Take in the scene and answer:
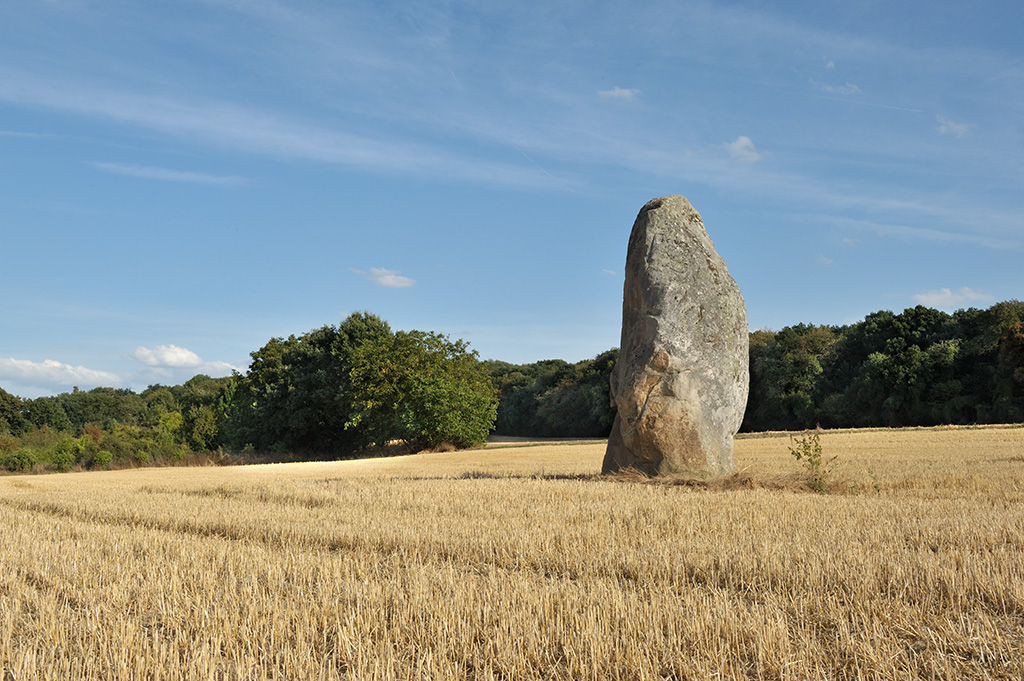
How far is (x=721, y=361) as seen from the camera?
1366 centimetres

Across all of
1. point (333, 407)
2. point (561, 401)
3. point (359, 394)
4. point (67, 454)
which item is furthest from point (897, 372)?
point (67, 454)

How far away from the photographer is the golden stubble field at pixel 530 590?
440cm

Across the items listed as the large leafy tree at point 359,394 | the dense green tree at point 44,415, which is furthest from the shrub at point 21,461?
the dense green tree at point 44,415

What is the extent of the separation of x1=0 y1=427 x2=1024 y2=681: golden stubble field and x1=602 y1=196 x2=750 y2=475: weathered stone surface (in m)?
2.10

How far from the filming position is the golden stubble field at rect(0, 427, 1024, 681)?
4.40 m

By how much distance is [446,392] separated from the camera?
36719 millimetres

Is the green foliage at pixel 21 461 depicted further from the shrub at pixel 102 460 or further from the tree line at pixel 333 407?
the shrub at pixel 102 460

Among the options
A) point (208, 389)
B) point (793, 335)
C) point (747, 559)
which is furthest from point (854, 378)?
point (208, 389)

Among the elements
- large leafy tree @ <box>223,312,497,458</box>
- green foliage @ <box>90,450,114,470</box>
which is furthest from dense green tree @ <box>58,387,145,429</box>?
green foliage @ <box>90,450,114,470</box>

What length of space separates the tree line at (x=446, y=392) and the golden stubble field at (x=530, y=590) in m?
26.3

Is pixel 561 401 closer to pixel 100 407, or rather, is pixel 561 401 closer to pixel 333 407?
pixel 333 407

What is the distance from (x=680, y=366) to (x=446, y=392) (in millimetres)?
24238

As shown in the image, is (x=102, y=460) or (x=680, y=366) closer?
(x=680, y=366)

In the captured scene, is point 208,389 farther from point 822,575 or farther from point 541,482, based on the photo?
point 822,575
